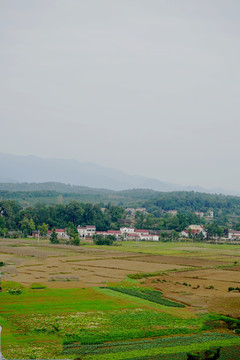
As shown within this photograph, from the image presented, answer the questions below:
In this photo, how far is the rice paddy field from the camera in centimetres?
1792

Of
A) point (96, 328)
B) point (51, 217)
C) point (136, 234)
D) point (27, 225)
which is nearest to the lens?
point (96, 328)

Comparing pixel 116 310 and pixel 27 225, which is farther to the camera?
pixel 27 225

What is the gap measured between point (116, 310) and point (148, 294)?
527cm

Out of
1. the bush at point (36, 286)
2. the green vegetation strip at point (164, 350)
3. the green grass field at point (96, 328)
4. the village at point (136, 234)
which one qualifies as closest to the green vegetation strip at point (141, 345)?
the green grass field at point (96, 328)

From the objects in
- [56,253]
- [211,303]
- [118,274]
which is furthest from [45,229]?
[211,303]

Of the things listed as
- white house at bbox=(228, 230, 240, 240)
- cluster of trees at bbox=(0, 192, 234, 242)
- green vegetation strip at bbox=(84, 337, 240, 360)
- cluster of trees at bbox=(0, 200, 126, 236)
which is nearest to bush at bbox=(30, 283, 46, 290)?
green vegetation strip at bbox=(84, 337, 240, 360)

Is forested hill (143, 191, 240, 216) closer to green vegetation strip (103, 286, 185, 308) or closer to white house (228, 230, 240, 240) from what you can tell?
white house (228, 230, 240, 240)

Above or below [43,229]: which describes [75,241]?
below

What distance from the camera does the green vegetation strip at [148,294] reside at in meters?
26.1

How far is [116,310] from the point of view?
23.9 metres

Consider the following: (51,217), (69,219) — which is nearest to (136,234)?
(69,219)

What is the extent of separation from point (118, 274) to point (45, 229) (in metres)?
43.4

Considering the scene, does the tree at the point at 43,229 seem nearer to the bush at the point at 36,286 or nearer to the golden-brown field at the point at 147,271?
the golden-brown field at the point at 147,271

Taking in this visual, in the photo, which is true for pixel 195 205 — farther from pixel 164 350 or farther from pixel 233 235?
pixel 164 350
